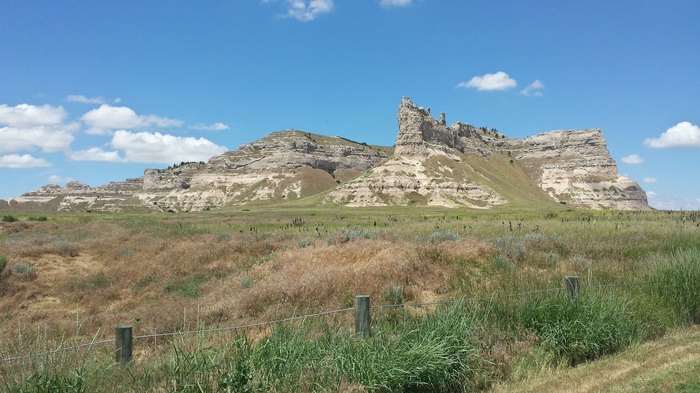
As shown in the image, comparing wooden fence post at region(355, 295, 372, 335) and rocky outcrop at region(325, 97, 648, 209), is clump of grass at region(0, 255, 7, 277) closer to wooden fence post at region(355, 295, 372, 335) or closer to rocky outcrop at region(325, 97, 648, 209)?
wooden fence post at region(355, 295, 372, 335)

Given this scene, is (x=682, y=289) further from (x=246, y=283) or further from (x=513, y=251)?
(x=246, y=283)

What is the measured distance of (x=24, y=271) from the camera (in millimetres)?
20438

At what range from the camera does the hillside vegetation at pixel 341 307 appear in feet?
19.8

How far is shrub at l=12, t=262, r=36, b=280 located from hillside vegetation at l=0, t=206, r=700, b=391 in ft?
0.20

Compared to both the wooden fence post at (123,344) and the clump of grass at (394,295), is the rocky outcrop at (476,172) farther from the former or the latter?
the wooden fence post at (123,344)

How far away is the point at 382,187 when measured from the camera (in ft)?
414

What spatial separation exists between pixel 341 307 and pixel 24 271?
660 inches

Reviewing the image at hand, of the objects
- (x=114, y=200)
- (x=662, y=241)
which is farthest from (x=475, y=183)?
(x=114, y=200)

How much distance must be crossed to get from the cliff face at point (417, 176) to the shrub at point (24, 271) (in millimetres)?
102375

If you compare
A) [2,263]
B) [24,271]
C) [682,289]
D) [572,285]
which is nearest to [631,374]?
[572,285]

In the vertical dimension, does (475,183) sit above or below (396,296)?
above

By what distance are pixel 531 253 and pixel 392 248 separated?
207 inches

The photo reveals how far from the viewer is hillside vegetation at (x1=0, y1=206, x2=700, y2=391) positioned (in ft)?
19.8

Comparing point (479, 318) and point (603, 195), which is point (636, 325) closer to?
point (479, 318)
